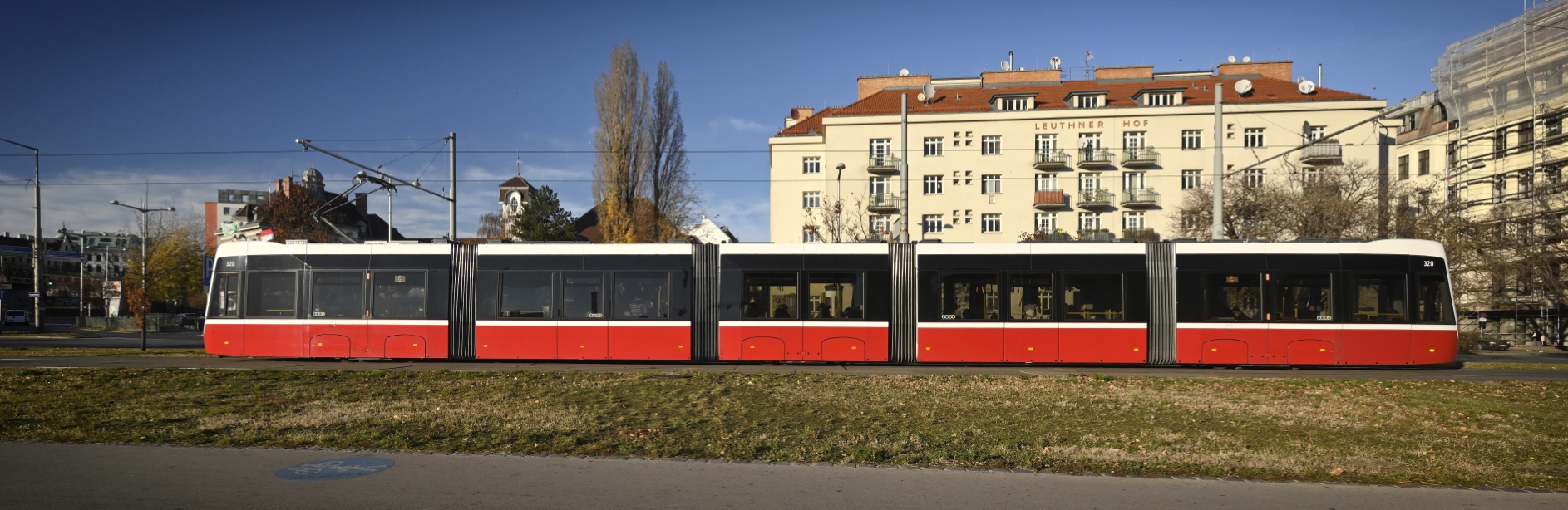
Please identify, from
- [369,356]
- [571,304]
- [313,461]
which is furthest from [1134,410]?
[369,356]

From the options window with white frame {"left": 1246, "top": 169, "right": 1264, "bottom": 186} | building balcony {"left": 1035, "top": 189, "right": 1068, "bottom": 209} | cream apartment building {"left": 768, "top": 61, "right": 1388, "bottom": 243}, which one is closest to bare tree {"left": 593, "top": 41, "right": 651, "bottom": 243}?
cream apartment building {"left": 768, "top": 61, "right": 1388, "bottom": 243}

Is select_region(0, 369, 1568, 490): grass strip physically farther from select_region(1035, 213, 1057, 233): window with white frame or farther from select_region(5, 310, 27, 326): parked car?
select_region(5, 310, 27, 326): parked car

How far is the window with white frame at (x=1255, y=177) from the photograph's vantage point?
42.2 metres

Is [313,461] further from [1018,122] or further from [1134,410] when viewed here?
[1018,122]

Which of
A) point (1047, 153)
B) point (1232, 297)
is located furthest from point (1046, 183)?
point (1232, 297)

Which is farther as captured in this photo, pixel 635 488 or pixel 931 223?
pixel 931 223

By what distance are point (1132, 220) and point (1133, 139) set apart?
4937 millimetres

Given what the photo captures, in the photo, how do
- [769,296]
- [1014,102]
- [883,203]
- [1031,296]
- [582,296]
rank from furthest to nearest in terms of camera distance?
[1014,102]
[883,203]
[582,296]
[769,296]
[1031,296]

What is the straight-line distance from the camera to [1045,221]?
173ft

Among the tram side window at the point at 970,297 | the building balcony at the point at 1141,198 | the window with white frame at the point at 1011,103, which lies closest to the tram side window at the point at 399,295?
the tram side window at the point at 970,297

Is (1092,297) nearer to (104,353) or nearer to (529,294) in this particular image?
(529,294)

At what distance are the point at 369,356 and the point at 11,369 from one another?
246 inches

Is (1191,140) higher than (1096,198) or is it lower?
higher

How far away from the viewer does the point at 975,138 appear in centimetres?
5300
